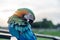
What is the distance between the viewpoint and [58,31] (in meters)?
2.29

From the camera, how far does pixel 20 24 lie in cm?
203

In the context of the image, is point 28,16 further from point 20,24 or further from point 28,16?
point 20,24

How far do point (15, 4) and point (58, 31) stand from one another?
2.03 ft

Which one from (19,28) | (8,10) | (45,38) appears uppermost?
(8,10)

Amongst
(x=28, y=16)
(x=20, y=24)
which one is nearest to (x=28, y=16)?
(x=28, y=16)

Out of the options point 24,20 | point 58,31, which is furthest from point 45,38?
point 24,20

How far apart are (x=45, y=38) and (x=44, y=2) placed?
439 mm

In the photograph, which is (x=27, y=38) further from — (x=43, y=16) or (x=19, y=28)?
(x=43, y=16)

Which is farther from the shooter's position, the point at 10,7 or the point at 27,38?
the point at 10,7

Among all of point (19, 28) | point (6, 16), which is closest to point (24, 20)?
point (19, 28)

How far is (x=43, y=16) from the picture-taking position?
2.26 meters

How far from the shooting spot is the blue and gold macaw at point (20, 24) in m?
2.04

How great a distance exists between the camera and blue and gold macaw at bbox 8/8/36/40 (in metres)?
2.04

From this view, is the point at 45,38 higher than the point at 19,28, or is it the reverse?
the point at 19,28
